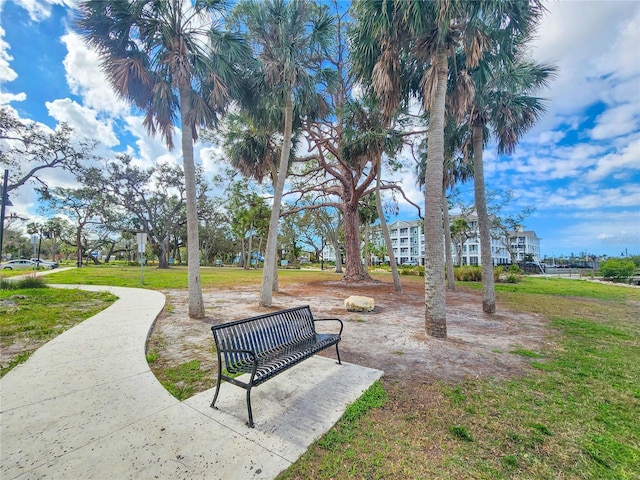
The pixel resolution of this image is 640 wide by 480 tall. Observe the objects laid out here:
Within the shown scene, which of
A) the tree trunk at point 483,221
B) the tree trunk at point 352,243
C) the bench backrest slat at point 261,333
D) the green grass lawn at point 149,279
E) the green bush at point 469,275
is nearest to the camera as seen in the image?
the bench backrest slat at point 261,333

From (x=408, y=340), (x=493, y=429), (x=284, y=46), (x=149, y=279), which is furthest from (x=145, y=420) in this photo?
(x=149, y=279)

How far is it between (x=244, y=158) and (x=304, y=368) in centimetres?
977

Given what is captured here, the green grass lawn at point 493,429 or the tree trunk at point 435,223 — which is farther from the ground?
the tree trunk at point 435,223

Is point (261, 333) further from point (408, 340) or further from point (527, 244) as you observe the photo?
point (527, 244)

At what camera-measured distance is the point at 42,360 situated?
14.0 ft

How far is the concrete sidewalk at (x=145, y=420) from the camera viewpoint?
2.16 m

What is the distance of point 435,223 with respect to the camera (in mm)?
5727

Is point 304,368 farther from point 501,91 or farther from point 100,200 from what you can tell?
point 100,200

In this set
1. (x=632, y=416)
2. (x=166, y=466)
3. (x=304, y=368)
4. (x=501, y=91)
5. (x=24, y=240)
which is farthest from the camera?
(x=24, y=240)

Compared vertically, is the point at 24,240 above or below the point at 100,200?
below

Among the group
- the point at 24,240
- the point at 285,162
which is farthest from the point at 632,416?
the point at 24,240

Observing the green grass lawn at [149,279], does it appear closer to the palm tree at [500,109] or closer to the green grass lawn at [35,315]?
the green grass lawn at [35,315]

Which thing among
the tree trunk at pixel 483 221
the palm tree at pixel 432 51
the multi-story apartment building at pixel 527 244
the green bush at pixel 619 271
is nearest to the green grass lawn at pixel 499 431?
the palm tree at pixel 432 51

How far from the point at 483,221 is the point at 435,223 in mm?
3600
